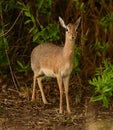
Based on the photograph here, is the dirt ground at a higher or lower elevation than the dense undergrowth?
lower

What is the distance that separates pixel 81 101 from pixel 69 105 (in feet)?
1.11

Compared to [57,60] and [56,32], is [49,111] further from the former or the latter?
[56,32]

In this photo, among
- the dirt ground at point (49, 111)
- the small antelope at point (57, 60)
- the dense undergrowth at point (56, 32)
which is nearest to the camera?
the dirt ground at point (49, 111)

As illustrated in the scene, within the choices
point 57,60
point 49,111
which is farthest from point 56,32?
point 49,111

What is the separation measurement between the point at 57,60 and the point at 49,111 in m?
0.77

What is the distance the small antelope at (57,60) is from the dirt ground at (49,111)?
0.72 ft

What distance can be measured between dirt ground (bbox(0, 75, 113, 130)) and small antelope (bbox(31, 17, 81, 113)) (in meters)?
0.22

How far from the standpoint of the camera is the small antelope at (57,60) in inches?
319

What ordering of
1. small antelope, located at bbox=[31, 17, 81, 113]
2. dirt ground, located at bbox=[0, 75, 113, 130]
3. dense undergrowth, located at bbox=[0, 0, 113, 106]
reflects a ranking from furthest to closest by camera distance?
dense undergrowth, located at bbox=[0, 0, 113, 106] < small antelope, located at bbox=[31, 17, 81, 113] < dirt ground, located at bbox=[0, 75, 113, 130]

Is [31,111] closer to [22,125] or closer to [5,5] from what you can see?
[22,125]

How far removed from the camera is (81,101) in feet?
29.5

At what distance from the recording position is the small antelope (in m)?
8.09

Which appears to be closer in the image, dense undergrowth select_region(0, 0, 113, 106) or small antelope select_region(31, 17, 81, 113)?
small antelope select_region(31, 17, 81, 113)

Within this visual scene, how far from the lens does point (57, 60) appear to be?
27.6 ft
